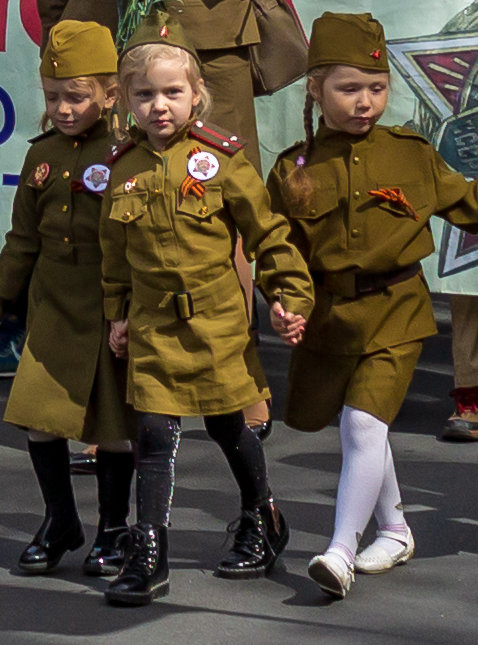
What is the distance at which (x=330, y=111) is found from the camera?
4.52 meters

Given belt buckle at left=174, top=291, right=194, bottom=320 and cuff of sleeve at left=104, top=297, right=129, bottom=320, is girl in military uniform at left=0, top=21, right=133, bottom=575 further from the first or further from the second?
belt buckle at left=174, top=291, right=194, bottom=320

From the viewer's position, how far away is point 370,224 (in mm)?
4512

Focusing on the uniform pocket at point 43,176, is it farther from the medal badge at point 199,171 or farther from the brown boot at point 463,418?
the brown boot at point 463,418

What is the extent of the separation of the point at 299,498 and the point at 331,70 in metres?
1.57

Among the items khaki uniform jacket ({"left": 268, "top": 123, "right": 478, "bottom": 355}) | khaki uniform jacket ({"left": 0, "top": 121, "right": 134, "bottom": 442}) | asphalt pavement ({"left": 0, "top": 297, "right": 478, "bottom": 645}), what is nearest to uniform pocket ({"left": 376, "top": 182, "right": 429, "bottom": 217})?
khaki uniform jacket ({"left": 268, "top": 123, "right": 478, "bottom": 355})

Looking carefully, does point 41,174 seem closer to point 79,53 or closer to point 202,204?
point 79,53

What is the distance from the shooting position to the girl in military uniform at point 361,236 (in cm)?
448

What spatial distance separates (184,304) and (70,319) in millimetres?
467

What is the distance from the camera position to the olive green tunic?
14.8 feet

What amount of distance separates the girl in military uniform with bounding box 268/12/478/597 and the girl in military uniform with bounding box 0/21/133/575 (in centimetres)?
55

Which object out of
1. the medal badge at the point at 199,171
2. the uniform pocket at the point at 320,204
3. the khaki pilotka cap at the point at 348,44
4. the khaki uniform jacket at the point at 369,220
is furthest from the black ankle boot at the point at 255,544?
the khaki pilotka cap at the point at 348,44

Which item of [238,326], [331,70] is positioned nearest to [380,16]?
[331,70]

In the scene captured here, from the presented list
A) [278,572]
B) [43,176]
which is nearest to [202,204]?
[43,176]

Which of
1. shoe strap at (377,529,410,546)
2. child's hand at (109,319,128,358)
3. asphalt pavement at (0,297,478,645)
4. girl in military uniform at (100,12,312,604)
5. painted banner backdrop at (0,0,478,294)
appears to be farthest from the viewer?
painted banner backdrop at (0,0,478,294)
